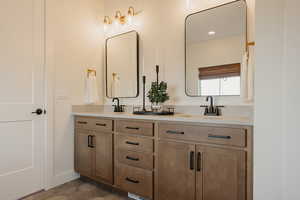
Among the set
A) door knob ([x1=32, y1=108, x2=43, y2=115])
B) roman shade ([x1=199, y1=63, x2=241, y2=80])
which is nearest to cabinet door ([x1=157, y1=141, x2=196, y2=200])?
roman shade ([x1=199, y1=63, x2=241, y2=80])

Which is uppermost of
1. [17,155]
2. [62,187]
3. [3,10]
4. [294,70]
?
[3,10]

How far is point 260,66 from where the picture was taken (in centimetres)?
120

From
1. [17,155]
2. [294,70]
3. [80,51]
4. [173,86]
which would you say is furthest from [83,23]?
[294,70]

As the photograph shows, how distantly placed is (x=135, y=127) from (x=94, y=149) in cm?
76

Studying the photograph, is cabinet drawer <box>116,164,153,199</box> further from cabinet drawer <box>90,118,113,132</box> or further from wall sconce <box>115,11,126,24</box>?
wall sconce <box>115,11,126,24</box>

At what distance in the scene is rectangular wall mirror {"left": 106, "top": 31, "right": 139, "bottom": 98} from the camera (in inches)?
104

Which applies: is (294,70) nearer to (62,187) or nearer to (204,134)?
(204,134)

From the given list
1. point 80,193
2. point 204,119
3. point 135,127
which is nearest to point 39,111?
point 80,193

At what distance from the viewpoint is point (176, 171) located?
1.61 metres

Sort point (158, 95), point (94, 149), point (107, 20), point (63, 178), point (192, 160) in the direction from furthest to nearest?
point (107, 20) < point (63, 178) < point (94, 149) < point (158, 95) < point (192, 160)

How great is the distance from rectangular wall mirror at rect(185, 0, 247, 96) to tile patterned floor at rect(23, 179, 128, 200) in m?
1.54

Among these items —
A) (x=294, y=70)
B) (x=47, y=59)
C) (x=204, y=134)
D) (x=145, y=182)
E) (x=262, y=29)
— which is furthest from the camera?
(x=47, y=59)

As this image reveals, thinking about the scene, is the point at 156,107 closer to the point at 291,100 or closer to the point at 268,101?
the point at 268,101

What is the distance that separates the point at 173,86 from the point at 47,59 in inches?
64.7
